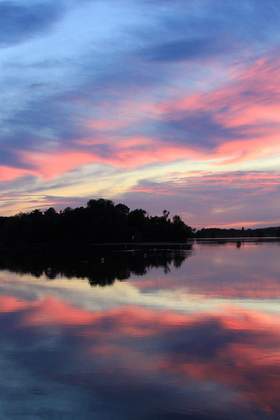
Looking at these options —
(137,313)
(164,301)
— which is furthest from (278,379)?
(164,301)

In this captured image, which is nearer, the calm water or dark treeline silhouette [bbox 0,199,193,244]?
the calm water

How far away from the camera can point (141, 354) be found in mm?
13852

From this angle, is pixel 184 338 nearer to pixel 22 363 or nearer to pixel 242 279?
pixel 22 363

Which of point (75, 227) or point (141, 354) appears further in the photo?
point (75, 227)

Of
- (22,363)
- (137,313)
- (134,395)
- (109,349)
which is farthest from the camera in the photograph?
(137,313)

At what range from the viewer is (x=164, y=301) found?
23203 millimetres

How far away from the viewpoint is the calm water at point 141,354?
991 centimetres

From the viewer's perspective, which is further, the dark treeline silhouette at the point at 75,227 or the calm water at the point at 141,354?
the dark treeline silhouette at the point at 75,227

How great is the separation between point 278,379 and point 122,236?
462 feet

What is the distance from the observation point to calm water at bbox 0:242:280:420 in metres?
9.91

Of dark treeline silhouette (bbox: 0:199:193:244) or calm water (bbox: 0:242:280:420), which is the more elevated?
dark treeline silhouette (bbox: 0:199:193:244)

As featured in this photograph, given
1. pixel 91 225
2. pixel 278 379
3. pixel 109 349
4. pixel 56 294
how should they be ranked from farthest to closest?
pixel 91 225 < pixel 56 294 < pixel 109 349 < pixel 278 379

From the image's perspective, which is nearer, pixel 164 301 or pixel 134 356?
pixel 134 356

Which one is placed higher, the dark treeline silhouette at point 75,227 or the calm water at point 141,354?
the dark treeline silhouette at point 75,227
